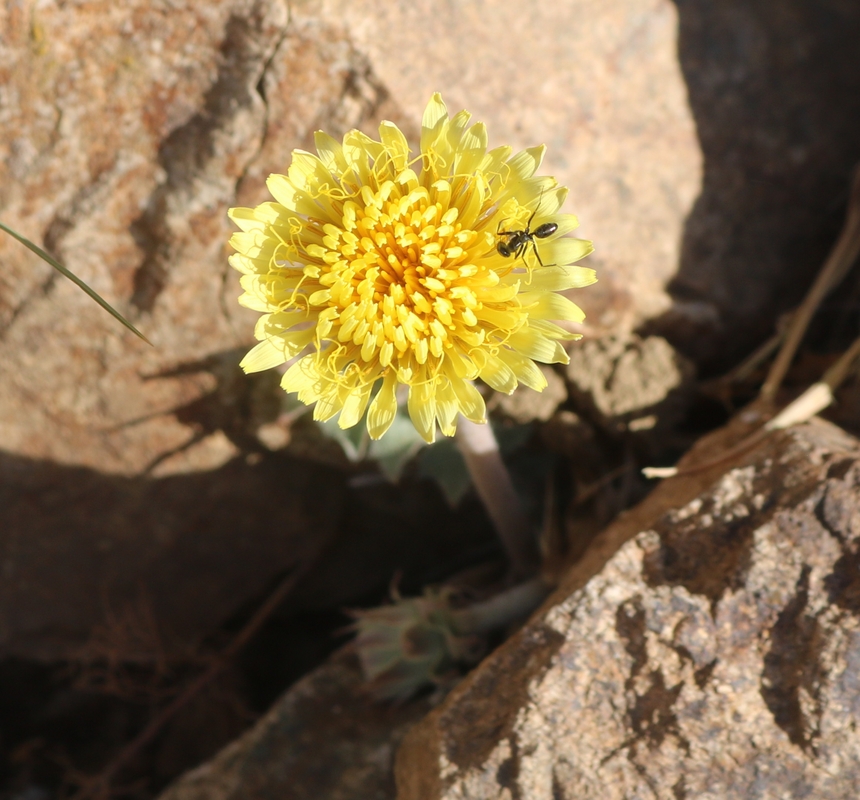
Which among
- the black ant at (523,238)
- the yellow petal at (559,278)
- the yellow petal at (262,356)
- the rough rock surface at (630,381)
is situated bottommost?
the rough rock surface at (630,381)

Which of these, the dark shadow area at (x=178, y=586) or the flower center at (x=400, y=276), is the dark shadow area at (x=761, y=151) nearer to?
the flower center at (x=400, y=276)

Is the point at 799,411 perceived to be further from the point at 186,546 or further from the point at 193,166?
the point at 186,546

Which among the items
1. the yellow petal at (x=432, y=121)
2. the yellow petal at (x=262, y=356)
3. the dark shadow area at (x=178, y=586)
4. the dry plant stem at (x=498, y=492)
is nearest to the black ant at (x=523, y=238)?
the yellow petal at (x=432, y=121)

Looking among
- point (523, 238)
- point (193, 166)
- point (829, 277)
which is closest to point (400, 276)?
point (523, 238)

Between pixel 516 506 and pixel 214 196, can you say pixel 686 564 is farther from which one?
pixel 214 196

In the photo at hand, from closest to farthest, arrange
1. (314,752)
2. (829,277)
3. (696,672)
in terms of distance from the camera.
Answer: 1. (696,672)
2. (314,752)
3. (829,277)
